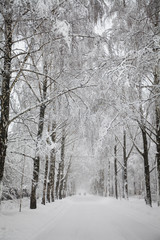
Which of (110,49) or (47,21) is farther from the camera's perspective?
(110,49)

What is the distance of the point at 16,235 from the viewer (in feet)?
13.8

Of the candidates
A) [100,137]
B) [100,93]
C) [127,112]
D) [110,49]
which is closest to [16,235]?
[100,137]

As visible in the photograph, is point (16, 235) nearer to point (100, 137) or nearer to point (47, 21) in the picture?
point (100, 137)

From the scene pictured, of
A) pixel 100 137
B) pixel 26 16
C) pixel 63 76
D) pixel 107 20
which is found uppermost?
pixel 107 20

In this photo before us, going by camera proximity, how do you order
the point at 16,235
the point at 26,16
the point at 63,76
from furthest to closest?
the point at 63,76
the point at 26,16
the point at 16,235

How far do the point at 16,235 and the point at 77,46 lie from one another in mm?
5681

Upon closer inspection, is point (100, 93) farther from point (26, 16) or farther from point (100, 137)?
point (26, 16)

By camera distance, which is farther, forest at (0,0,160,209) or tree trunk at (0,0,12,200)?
tree trunk at (0,0,12,200)

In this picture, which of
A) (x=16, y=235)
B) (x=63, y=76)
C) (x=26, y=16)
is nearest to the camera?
(x=16, y=235)

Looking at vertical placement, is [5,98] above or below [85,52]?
below

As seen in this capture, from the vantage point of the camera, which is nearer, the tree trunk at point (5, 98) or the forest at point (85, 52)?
the forest at point (85, 52)

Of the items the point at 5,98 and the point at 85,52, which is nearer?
the point at 5,98

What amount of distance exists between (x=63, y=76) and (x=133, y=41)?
2.71m

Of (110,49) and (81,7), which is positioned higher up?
(81,7)
